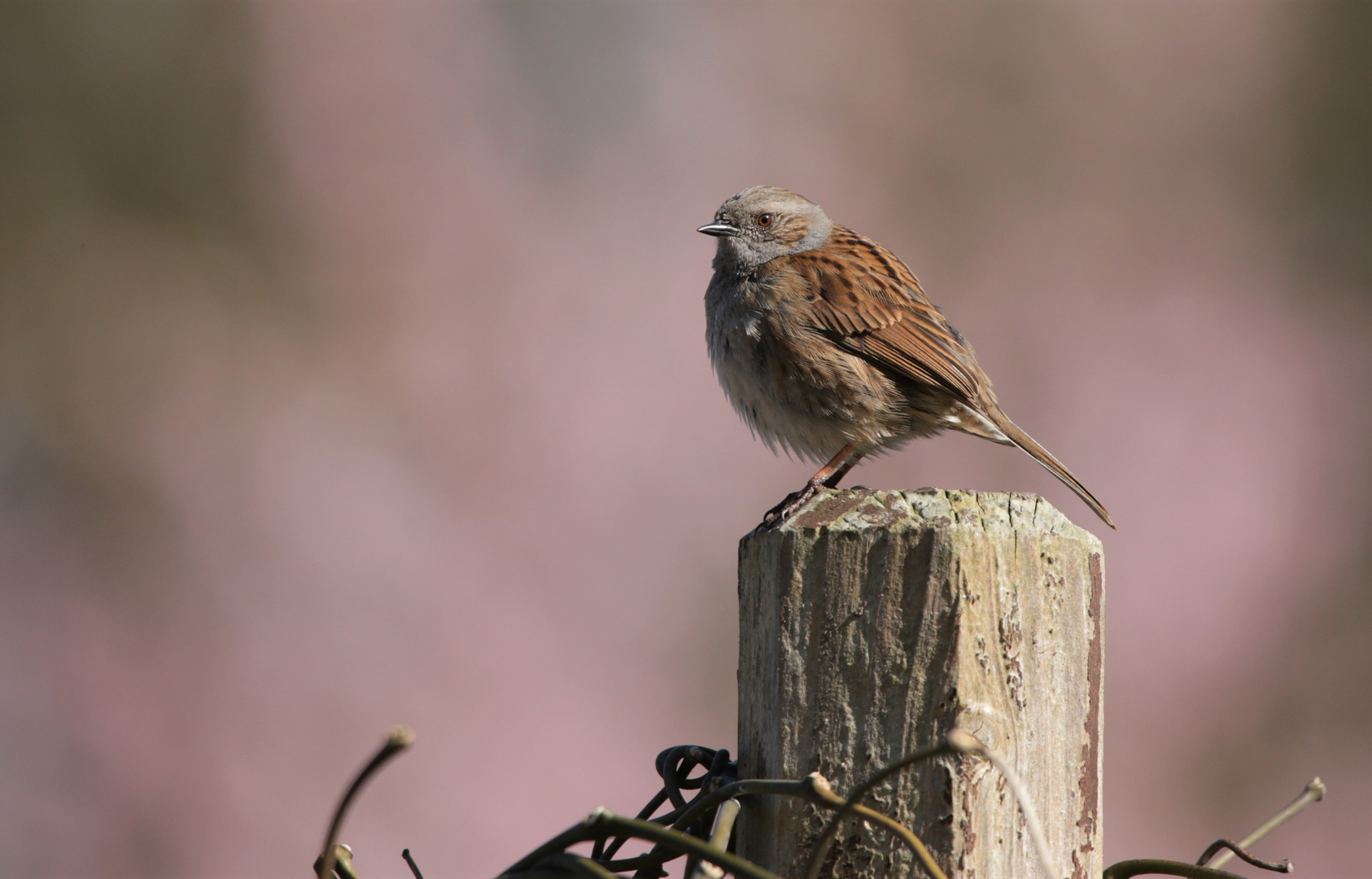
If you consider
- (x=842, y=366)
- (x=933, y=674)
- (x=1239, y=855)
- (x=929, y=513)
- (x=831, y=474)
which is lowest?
(x=1239, y=855)

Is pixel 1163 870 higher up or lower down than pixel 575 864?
higher up

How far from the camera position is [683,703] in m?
6.64

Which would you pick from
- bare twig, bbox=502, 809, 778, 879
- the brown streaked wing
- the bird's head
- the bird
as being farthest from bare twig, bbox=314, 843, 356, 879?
the bird's head

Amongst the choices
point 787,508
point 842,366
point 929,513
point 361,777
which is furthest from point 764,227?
point 361,777

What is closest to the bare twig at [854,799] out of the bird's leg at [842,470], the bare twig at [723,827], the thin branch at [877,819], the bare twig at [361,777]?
the thin branch at [877,819]

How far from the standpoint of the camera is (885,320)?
390cm

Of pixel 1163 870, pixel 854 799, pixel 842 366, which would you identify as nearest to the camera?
pixel 854 799

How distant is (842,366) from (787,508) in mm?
1635

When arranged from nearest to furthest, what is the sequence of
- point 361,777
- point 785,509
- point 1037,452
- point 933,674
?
1. point 361,777
2. point 933,674
3. point 785,509
4. point 1037,452

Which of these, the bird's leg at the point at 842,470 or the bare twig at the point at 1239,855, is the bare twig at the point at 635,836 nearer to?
the bare twig at the point at 1239,855

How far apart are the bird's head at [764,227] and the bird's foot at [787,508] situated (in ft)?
4.32

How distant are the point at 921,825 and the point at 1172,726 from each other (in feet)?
21.5

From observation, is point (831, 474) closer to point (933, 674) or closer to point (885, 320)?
point (885, 320)

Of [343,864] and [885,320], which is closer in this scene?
[343,864]
